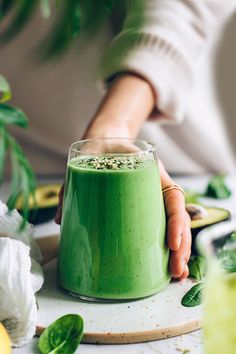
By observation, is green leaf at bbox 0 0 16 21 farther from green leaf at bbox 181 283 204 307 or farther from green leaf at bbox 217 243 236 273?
green leaf at bbox 181 283 204 307

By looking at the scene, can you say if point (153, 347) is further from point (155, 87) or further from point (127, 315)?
point (155, 87)

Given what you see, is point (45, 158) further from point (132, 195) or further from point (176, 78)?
point (132, 195)

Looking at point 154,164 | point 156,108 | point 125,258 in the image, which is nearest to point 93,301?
point 125,258

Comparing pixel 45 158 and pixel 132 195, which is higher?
pixel 132 195

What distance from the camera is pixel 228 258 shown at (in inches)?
17.5

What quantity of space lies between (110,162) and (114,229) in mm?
83

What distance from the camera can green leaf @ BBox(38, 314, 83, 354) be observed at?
Answer: 0.64 m

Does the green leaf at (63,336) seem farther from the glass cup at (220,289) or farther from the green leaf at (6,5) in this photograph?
the green leaf at (6,5)

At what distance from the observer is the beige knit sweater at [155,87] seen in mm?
1271

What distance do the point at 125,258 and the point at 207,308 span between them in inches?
12.4

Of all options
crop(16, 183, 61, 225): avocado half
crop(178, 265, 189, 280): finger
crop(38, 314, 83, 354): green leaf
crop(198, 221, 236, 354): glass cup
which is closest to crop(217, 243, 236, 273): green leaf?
crop(198, 221, 236, 354): glass cup

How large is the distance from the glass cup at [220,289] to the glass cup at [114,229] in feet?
0.96

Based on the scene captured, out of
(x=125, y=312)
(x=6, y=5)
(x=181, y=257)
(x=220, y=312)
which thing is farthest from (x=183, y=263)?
(x=6, y=5)

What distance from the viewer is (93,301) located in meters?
0.76
